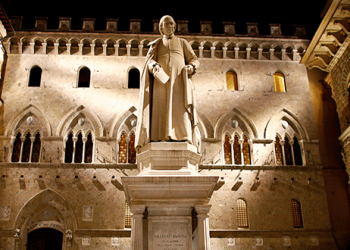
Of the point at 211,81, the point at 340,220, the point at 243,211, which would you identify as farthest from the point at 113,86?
the point at 340,220

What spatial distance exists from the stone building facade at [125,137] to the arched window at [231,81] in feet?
0.18

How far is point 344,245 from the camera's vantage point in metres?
17.4

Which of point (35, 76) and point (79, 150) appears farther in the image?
point (35, 76)

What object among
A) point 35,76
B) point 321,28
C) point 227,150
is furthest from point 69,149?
point 321,28

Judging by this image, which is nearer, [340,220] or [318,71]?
[340,220]

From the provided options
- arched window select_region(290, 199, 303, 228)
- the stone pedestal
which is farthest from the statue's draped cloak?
arched window select_region(290, 199, 303, 228)

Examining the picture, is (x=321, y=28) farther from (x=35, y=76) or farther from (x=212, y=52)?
(x=35, y=76)

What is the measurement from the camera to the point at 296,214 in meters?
17.9

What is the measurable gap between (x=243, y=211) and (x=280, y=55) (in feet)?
27.9

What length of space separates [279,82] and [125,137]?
845 cm

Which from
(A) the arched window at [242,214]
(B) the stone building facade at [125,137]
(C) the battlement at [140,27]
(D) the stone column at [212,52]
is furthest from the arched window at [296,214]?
(C) the battlement at [140,27]

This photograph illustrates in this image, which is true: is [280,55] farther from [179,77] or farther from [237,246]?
[179,77]

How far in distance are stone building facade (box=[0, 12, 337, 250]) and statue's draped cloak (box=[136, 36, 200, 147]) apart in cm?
1129

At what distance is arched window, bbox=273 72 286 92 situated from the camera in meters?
20.2
